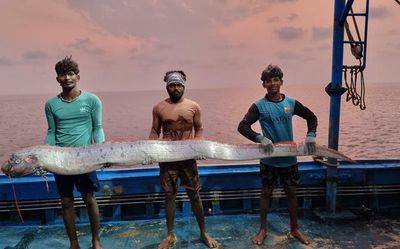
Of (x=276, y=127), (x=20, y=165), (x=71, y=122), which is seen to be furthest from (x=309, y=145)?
(x=20, y=165)

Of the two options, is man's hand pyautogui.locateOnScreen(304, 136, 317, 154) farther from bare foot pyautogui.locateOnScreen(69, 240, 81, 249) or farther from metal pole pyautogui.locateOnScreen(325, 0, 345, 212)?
bare foot pyautogui.locateOnScreen(69, 240, 81, 249)

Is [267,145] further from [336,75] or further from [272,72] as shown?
[336,75]

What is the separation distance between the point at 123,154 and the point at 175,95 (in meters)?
0.97

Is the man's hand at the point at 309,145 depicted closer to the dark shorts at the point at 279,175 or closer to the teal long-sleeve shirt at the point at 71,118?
the dark shorts at the point at 279,175

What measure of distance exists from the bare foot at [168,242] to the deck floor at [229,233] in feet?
0.27

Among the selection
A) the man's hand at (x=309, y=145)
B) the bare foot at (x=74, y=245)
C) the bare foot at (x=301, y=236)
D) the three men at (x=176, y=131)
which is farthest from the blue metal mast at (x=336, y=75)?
the bare foot at (x=74, y=245)

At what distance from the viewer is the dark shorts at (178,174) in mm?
4520

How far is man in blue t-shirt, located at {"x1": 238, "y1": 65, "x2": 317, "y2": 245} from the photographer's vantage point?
4527 millimetres

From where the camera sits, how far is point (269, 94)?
182 inches

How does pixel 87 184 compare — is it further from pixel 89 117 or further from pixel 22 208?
pixel 22 208

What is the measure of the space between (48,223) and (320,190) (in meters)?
4.52

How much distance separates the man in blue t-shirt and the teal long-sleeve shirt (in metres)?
1.96

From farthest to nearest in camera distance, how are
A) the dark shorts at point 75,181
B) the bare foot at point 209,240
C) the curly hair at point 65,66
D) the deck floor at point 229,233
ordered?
the deck floor at point 229,233 < the bare foot at point 209,240 < the dark shorts at point 75,181 < the curly hair at point 65,66

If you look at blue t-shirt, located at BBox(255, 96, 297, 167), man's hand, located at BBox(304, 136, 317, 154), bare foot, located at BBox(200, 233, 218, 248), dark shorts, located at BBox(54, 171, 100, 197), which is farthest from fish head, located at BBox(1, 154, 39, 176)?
man's hand, located at BBox(304, 136, 317, 154)
